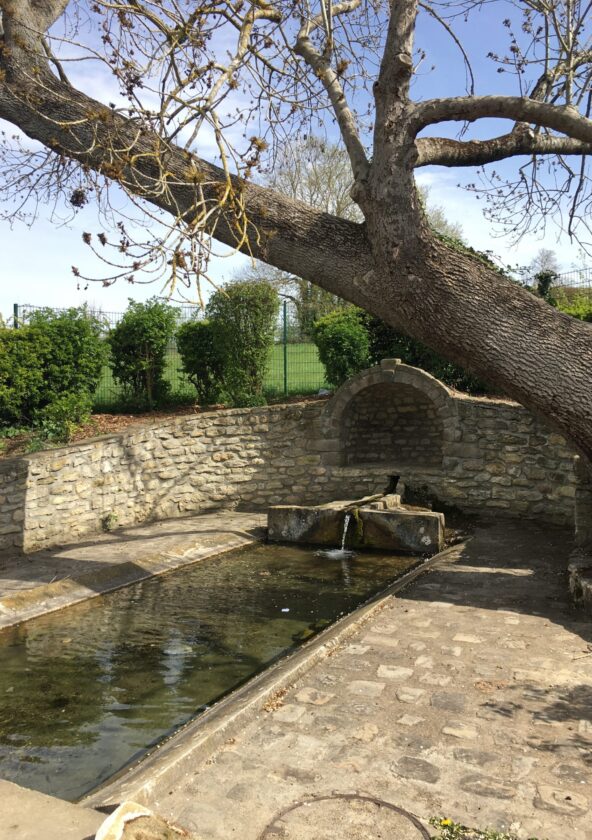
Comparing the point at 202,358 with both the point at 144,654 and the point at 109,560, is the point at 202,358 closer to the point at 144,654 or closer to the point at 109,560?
the point at 109,560

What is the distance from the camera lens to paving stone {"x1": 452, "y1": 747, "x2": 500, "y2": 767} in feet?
12.0

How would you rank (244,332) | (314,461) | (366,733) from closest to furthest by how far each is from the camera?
(366,733) < (314,461) < (244,332)

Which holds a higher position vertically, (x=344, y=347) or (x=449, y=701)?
(x=344, y=347)

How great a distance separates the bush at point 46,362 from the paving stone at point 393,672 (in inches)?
302

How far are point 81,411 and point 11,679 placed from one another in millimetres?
6641

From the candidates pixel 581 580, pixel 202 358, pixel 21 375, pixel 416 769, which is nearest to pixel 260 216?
pixel 581 580

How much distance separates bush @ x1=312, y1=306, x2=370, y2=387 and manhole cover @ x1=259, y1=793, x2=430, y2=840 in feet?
34.7

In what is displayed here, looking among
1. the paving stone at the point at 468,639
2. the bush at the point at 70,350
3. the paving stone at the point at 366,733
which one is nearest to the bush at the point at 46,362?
the bush at the point at 70,350

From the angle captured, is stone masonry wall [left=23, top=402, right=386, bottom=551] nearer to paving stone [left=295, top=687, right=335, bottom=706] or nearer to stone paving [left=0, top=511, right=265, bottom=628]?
stone paving [left=0, top=511, right=265, bottom=628]

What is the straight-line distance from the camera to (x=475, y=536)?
979 centimetres

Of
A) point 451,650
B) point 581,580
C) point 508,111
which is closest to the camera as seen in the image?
point 451,650

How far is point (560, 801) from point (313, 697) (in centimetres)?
165

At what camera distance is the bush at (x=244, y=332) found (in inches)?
520

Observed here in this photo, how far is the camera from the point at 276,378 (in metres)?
14.6
